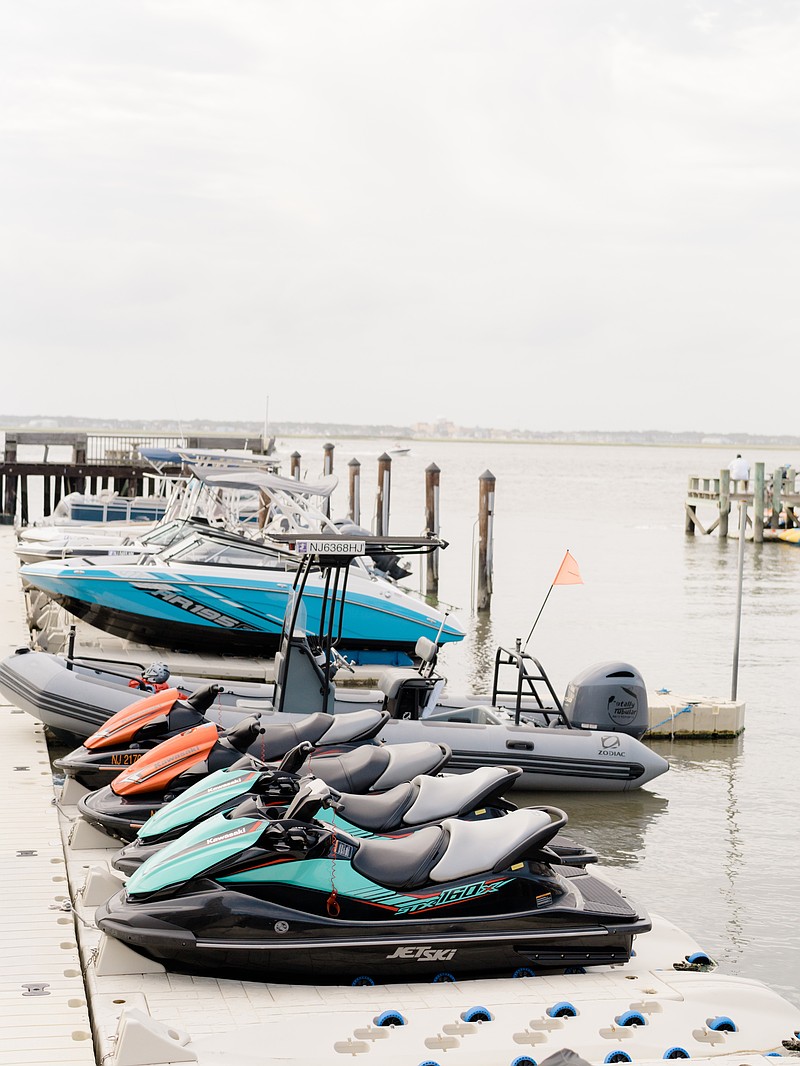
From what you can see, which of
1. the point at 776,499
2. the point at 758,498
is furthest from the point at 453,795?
the point at 776,499

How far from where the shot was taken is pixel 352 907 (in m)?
5.68

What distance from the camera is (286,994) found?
18.2 ft

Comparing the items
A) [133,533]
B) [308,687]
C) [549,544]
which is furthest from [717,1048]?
[549,544]

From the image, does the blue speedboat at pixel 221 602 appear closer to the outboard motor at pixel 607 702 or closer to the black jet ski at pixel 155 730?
the outboard motor at pixel 607 702

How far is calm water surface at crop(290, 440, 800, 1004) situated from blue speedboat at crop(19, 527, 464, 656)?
59.2 inches

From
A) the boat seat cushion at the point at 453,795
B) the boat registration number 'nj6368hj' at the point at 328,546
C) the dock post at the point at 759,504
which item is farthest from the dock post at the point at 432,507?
the boat seat cushion at the point at 453,795

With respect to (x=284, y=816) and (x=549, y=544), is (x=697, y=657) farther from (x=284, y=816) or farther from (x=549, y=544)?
(x=549, y=544)

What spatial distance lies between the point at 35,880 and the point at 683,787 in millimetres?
6571

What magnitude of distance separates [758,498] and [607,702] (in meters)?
28.4

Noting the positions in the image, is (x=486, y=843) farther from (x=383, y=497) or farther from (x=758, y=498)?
(x=758, y=498)

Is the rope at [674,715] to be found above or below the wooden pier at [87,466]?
below

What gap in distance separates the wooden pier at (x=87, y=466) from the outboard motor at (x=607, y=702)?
71.9 ft

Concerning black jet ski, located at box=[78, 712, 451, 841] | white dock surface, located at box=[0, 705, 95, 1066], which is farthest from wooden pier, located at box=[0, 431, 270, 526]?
black jet ski, located at box=[78, 712, 451, 841]

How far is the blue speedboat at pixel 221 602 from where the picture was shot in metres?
14.9
